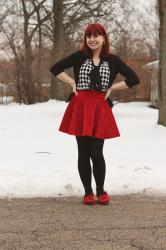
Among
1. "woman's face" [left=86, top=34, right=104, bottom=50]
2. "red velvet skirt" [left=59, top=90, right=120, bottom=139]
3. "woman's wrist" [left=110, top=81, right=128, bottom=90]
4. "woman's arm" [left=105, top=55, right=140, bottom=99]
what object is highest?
"woman's face" [left=86, top=34, right=104, bottom=50]

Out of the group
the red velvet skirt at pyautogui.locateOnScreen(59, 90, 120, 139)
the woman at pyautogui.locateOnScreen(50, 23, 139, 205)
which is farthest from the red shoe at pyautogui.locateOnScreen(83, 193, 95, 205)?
the red velvet skirt at pyautogui.locateOnScreen(59, 90, 120, 139)

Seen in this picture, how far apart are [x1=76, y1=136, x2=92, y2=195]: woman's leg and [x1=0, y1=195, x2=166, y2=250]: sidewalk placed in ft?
0.61

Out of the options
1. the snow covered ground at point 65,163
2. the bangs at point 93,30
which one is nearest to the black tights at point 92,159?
the snow covered ground at point 65,163

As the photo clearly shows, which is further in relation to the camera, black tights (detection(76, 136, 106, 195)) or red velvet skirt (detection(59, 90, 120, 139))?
black tights (detection(76, 136, 106, 195))

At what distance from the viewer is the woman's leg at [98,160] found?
4.88 metres

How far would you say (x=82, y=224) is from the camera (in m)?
4.21

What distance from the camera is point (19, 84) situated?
24406 mm

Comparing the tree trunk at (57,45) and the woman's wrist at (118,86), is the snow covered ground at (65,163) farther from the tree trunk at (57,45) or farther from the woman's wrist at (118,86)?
the tree trunk at (57,45)

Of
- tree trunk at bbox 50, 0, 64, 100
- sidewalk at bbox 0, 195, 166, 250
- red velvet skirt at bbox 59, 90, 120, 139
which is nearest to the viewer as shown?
sidewalk at bbox 0, 195, 166, 250

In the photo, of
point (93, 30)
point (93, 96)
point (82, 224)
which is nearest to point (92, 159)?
point (93, 96)

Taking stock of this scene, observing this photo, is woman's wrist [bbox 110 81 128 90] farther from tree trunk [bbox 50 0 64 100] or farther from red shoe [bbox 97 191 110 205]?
tree trunk [bbox 50 0 64 100]

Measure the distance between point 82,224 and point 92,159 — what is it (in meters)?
0.89

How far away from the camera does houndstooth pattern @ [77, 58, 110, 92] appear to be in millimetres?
4754

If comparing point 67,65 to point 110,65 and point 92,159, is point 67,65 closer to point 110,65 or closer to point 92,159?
point 110,65
